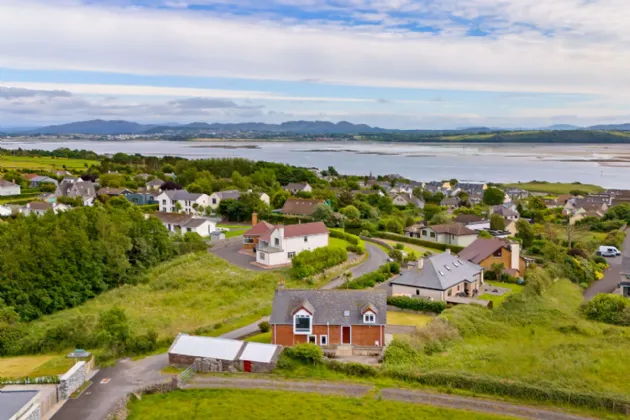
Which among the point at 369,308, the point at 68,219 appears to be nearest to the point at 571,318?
the point at 369,308

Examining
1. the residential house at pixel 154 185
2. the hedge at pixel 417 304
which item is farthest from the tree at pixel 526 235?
the residential house at pixel 154 185

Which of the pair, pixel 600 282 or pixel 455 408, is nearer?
pixel 455 408

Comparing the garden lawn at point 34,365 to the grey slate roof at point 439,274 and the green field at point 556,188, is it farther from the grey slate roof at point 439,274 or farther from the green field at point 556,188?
the green field at point 556,188

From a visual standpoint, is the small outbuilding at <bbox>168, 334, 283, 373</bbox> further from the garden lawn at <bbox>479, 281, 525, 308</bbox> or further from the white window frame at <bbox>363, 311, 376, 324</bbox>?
the garden lawn at <bbox>479, 281, 525, 308</bbox>

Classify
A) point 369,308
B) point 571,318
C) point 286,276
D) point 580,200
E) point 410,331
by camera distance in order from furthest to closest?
point 580,200, point 286,276, point 571,318, point 410,331, point 369,308

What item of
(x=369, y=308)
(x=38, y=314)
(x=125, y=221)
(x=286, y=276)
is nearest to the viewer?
(x=369, y=308)

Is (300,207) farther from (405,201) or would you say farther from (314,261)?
(314,261)

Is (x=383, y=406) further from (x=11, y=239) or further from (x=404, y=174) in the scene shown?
(x=404, y=174)
